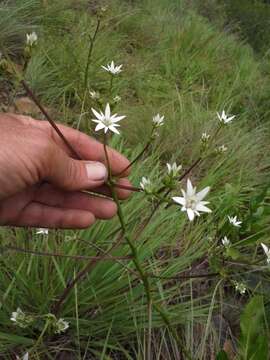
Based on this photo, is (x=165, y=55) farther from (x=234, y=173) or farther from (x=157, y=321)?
(x=157, y=321)

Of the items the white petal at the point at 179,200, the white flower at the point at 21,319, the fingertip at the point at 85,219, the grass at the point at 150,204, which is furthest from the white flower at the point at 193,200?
the white flower at the point at 21,319

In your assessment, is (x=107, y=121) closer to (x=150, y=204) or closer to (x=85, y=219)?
(x=85, y=219)

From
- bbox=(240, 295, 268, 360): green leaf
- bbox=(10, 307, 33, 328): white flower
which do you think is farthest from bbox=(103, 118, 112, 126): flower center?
bbox=(240, 295, 268, 360): green leaf

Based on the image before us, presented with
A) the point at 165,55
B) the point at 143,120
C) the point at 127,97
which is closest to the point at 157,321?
the point at 143,120

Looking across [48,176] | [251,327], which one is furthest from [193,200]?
[251,327]

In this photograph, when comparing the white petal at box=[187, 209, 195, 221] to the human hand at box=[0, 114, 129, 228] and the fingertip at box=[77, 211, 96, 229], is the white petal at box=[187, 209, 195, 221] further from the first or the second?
the fingertip at box=[77, 211, 96, 229]

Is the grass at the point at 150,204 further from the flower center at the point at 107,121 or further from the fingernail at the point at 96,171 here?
the flower center at the point at 107,121
